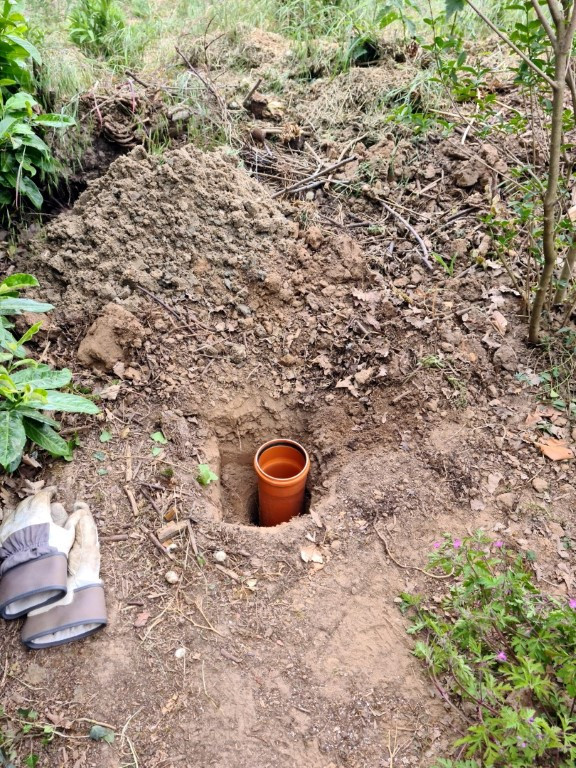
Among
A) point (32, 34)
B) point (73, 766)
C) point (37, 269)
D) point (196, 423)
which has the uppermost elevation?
point (32, 34)

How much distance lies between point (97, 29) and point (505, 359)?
3.94m

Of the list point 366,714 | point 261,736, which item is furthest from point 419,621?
point 261,736

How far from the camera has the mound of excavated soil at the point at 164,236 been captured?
3.07 metres

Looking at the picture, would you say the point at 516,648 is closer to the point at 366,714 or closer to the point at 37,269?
the point at 366,714

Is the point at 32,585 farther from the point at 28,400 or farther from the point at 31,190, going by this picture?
the point at 31,190

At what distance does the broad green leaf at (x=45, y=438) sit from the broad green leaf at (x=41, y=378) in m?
0.17

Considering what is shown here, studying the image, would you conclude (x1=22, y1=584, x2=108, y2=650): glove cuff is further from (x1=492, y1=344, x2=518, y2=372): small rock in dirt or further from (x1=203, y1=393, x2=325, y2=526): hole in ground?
(x1=492, y1=344, x2=518, y2=372): small rock in dirt

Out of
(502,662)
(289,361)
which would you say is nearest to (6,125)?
(289,361)

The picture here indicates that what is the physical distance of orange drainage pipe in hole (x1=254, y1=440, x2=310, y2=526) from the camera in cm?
279

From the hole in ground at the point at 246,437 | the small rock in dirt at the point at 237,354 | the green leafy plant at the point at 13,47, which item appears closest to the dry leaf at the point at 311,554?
the hole in ground at the point at 246,437

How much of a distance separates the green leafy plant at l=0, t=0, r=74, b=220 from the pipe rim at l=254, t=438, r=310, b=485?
6.34 feet

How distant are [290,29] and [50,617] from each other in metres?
4.51

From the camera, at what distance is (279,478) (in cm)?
283

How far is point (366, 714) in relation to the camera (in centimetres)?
195
